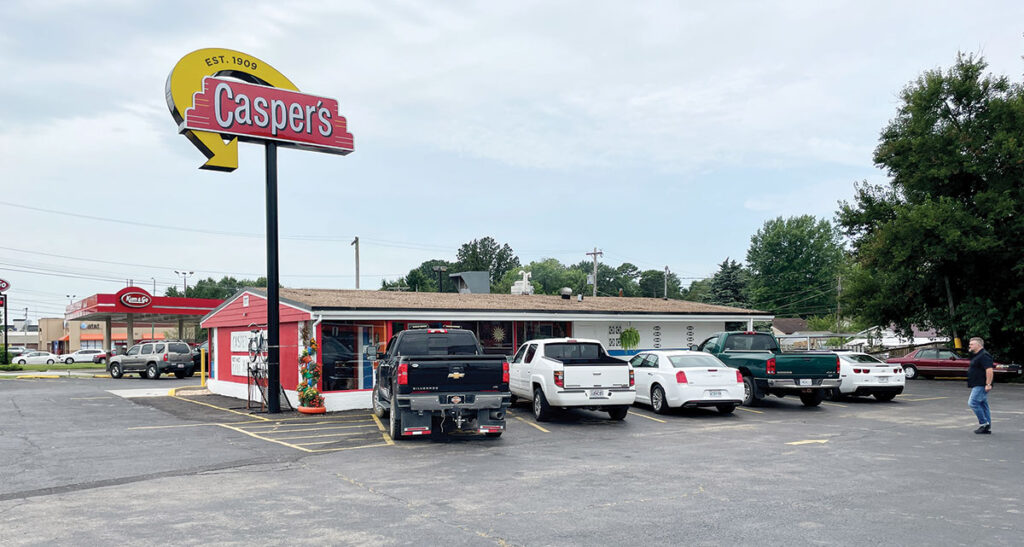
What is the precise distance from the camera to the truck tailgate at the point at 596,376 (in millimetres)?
15344

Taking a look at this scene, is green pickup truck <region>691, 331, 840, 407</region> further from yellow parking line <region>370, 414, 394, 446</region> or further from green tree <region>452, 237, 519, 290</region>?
green tree <region>452, 237, 519, 290</region>

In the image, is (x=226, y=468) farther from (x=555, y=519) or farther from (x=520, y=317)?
(x=520, y=317)

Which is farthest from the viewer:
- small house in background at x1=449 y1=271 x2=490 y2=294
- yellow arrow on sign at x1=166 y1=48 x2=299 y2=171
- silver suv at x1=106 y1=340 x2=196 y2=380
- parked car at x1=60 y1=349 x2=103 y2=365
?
parked car at x1=60 y1=349 x2=103 y2=365

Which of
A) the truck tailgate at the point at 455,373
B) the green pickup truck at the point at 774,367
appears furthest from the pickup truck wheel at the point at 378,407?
the green pickup truck at the point at 774,367

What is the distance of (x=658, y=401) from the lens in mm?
17312

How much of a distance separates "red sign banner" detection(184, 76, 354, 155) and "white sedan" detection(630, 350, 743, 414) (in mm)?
10261

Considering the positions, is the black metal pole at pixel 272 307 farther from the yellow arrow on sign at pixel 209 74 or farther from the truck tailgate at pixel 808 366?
the truck tailgate at pixel 808 366

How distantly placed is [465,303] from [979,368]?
43.1 feet

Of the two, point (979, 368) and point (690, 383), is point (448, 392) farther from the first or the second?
point (979, 368)

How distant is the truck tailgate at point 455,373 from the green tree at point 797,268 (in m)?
78.7

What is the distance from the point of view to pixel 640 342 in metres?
25.0

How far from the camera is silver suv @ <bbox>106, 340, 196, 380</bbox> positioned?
35.2 meters

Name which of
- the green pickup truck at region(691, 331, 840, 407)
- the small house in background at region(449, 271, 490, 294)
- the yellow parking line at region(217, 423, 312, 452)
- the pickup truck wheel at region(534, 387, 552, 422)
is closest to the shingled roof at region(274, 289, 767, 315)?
the yellow parking line at region(217, 423, 312, 452)

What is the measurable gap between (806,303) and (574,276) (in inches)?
1659
